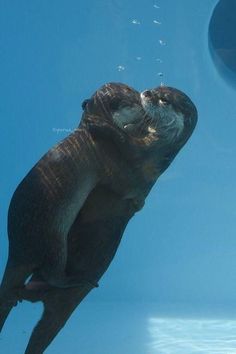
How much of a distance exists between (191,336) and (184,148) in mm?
2591

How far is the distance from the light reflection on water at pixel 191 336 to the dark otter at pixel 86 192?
289 cm

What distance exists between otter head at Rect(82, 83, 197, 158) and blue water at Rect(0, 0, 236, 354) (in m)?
4.00

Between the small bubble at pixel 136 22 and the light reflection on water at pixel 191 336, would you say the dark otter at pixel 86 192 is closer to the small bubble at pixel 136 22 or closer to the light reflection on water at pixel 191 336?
the light reflection on water at pixel 191 336

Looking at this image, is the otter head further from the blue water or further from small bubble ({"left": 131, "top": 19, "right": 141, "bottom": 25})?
small bubble ({"left": 131, "top": 19, "right": 141, "bottom": 25})

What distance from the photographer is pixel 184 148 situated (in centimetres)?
710

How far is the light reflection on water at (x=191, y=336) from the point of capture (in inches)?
202

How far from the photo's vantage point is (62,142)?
239 centimetres

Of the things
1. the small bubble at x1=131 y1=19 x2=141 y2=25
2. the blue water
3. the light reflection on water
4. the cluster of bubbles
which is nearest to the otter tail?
the light reflection on water

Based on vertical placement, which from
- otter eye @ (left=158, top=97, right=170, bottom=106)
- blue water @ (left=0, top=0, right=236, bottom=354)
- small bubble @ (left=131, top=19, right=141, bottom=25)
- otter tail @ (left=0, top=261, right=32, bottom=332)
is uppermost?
small bubble @ (left=131, top=19, right=141, bottom=25)

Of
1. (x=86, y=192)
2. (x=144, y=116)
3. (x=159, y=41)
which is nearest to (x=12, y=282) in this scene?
(x=86, y=192)

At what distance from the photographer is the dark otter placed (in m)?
2.23

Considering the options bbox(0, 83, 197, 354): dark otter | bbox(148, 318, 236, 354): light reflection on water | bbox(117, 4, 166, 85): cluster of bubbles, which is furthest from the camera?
bbox(117, 4, 166, 85): cluster of bubbles

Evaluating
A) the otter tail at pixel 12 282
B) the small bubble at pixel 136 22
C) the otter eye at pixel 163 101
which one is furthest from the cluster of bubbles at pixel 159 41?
the otter tail at pixel 12 282

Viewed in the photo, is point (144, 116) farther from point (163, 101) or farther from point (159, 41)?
point (159, 41)
